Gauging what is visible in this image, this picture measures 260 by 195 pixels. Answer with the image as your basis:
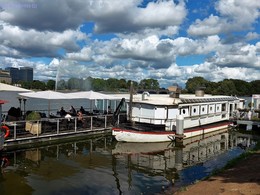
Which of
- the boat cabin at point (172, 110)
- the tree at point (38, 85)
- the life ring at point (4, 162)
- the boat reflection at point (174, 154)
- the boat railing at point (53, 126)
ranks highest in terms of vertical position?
the tree at point (38, 85)

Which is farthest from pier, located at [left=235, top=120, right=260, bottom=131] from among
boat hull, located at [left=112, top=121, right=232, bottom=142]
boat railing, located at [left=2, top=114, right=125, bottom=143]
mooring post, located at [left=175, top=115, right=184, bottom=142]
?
boat railing, located at [left=2, top=114, right=125, bottom=143]

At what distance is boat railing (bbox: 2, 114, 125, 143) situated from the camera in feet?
62.8

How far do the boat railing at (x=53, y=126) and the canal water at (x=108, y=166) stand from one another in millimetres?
974

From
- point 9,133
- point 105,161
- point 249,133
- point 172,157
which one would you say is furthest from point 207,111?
point 9,133

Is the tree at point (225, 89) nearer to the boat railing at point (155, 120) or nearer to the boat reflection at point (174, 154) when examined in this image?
the boat reflection at point (174, 154)

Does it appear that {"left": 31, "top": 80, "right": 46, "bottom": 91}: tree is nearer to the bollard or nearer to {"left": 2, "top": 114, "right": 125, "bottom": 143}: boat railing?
{"left": 2, "top": 114, "right": 125, "bottom": 143}: boat railing

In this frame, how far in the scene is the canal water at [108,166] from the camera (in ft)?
41.5

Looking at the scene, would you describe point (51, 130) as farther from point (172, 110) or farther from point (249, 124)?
point (249, 124)

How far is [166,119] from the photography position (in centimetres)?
2403

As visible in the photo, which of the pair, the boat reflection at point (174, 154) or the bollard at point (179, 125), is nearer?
the boat reflection at point (174, 154)

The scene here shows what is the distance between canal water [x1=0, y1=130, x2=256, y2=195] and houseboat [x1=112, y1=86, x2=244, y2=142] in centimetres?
76

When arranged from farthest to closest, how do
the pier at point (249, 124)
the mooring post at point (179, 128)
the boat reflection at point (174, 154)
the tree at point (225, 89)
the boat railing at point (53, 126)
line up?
1. the tree at point (225, 89)
2. the pier at point (249, 124)
3. the mooring post at point (179, 128)
4. the boat railing at point (53, 126)
5. the boat reflection at point (174, 154)

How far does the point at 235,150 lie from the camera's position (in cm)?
2219

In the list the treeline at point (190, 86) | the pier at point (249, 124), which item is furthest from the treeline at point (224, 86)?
the pier at point (249, 124)
